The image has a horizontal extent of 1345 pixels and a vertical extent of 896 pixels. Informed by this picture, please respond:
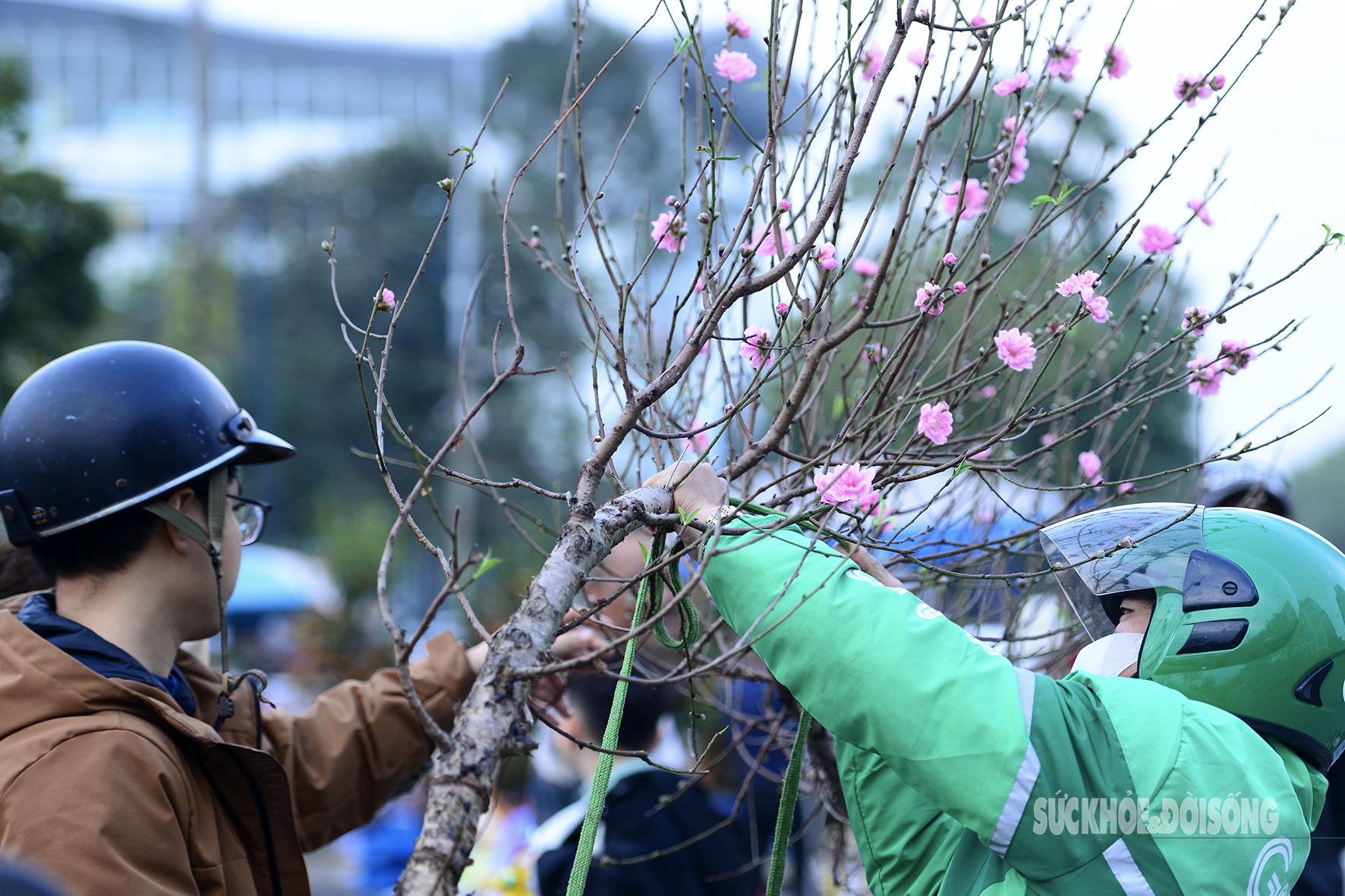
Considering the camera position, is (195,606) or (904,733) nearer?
(904,733)

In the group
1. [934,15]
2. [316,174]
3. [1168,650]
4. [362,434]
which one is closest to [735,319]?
[934,15]

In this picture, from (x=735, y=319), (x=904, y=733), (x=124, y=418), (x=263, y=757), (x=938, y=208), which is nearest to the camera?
(x=904, y=733)

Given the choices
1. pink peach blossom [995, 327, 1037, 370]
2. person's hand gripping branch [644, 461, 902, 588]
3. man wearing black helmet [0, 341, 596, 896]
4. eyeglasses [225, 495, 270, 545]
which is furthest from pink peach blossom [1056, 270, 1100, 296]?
eyeglasses [225, 495, 270, 545]

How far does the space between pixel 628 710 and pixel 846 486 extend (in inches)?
86.5

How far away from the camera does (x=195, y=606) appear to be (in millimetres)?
2131

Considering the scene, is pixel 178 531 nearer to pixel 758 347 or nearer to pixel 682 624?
pixel 682 624

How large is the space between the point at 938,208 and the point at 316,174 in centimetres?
3067

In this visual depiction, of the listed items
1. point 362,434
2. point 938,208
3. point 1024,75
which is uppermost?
point 1024,75

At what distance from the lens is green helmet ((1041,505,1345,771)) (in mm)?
1661

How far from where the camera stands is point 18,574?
2607 millimetres

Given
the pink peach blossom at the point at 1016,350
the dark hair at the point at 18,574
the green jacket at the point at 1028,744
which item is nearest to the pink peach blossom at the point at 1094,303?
the pink peach blossom at the point at 1016,350

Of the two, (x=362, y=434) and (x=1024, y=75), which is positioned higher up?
(x=1024, y=75)

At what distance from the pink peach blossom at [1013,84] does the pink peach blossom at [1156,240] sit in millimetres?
467

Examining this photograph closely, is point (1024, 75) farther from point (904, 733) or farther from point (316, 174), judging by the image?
point (316, 174)
